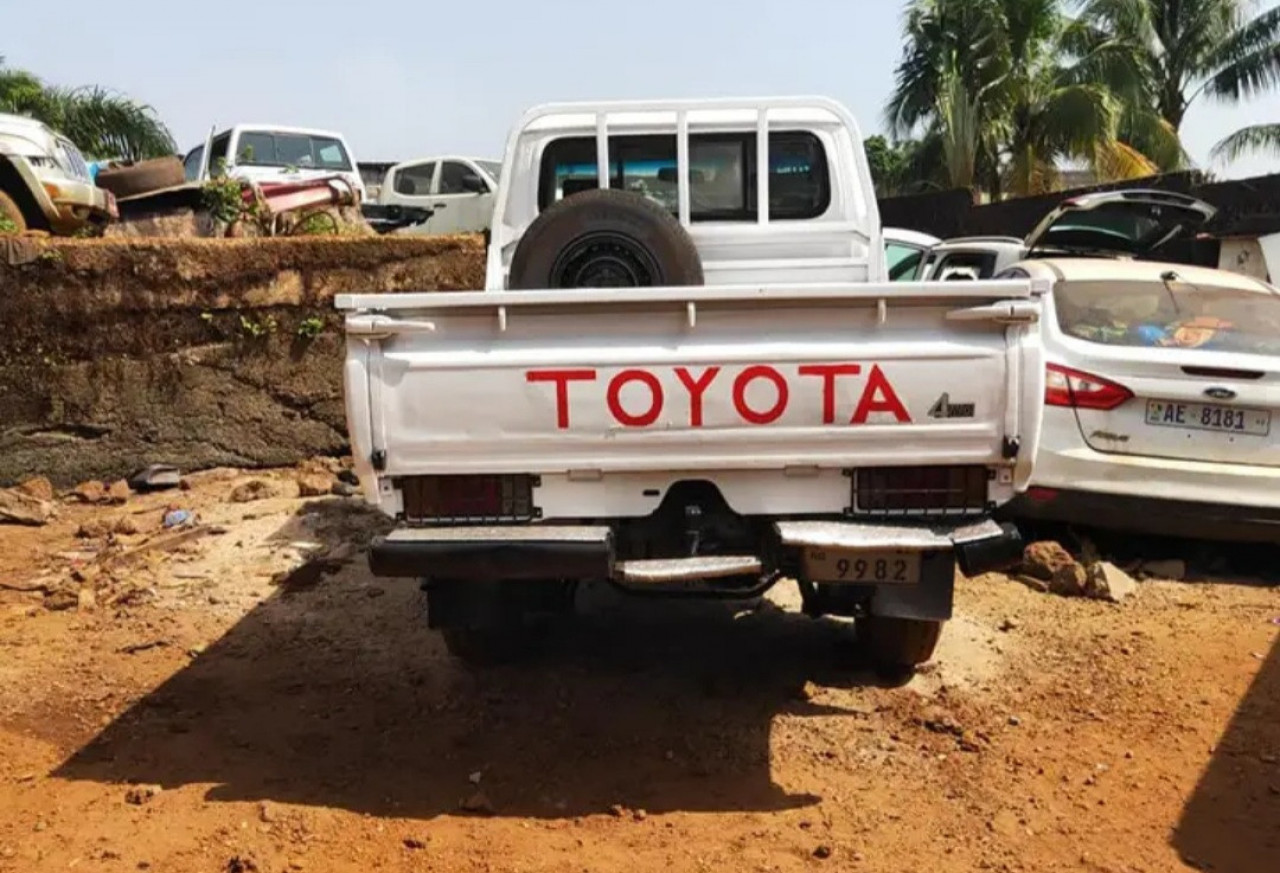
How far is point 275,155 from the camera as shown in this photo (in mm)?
13977

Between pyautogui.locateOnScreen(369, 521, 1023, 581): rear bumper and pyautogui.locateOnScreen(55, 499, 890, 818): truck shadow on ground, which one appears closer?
pyautogui.locateOnScreen(369, 521, 1023, 581): rear bumper

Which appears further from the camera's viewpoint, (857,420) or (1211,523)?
(1211,523)

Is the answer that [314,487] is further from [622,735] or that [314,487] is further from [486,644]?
[622,735]

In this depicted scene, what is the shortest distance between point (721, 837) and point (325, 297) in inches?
207

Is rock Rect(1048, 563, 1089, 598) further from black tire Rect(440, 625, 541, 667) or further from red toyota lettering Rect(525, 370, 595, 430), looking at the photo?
red toyota lettering Rect(525, 370, 595, 430)

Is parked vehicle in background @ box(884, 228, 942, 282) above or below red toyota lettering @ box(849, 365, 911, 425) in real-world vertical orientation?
above

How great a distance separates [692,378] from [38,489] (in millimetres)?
5268

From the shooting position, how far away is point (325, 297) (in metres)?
7.49

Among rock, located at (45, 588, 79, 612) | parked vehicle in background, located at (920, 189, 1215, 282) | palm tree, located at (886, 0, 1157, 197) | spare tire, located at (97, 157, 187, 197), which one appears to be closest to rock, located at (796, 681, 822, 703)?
rock, located at (45, 588, 79, 612)

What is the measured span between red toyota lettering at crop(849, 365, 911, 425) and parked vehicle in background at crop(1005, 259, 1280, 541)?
2.01 metres

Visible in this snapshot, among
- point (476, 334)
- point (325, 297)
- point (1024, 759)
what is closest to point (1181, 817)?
point (1024, 759)

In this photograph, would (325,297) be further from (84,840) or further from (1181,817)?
(1181,817)

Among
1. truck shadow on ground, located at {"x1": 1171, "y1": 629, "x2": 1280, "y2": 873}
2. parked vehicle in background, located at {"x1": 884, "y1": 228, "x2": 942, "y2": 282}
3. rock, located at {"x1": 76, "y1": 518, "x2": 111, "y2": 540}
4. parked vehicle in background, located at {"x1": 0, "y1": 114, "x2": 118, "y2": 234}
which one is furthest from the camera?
parked vehicle in background, located at {"x1": 884, "y1": 228, "x2": 942, "y2": 282}

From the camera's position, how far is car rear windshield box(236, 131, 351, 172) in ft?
45.1
